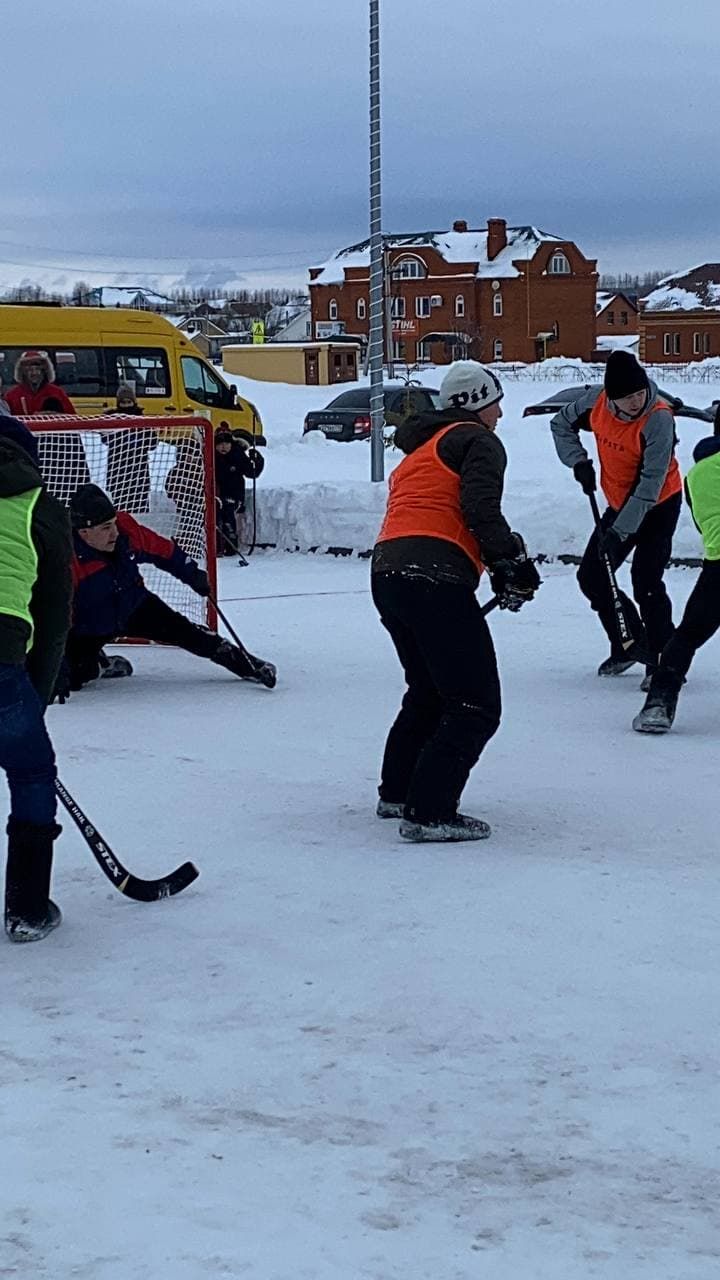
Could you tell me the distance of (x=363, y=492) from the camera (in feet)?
46.6

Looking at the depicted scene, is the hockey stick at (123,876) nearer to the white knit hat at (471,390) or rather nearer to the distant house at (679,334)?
the white knit hat at (471,390)

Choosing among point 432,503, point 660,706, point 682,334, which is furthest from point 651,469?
point 682,334

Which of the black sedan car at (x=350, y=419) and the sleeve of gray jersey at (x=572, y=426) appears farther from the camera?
the black sedan car at (x=350, y=419)

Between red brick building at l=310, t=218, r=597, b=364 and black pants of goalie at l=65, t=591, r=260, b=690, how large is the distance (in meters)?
66.8

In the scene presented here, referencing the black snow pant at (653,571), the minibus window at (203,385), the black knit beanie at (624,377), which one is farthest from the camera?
the minibus window at (203,385)

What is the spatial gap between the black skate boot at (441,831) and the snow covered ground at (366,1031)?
0.07 meters

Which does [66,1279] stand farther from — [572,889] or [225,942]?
[572,889]

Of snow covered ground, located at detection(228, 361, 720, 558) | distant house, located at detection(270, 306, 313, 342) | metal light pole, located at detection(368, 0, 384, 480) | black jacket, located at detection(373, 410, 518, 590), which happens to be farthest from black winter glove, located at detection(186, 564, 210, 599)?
distant house, located at detection(270, 306, 313, 342)

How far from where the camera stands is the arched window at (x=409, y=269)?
79.5 metres

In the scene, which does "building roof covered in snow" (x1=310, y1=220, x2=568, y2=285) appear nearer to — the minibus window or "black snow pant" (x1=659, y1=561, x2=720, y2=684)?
the minibus window

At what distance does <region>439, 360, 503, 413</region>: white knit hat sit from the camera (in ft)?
18.2

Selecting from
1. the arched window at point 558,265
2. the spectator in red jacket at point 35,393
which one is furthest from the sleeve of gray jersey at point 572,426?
the arched window at point 558,265

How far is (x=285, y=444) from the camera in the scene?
2842 centimetres

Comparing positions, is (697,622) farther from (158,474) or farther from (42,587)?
(158,474)
